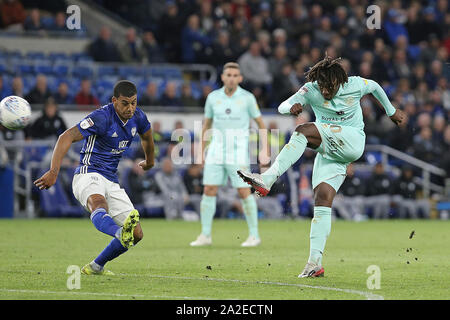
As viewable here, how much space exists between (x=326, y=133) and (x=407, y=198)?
45.1 ft

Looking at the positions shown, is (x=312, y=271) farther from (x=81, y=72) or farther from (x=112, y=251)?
(x=81, y=72)

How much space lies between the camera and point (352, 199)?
70.3ft

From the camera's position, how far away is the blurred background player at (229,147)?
43.9 ft

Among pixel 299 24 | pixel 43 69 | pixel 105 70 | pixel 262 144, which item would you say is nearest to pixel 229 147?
pixel 262 144

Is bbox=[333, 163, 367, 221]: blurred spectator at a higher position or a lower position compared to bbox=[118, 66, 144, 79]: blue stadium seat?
lower

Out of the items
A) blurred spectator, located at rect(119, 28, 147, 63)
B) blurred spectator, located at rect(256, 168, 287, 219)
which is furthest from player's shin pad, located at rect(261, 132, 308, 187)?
blurred spectator, located at rect(119, 28, 147, 63)

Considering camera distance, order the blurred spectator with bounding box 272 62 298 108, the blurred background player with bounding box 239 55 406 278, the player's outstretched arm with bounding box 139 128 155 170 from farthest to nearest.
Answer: the blurred spectator with bounding box 272 62 298 108 → the player's outstretched arm with bounding box 139 128 155 170 → the blurred background player with bounding box 239 55 406 278

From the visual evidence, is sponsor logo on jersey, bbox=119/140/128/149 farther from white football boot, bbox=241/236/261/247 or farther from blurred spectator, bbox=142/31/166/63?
blurred spectator, bbox=142/31/166/63

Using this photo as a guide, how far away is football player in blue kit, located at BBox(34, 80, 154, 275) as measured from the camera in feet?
28.2

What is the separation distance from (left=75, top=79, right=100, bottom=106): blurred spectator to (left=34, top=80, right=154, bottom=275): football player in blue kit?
1167cm

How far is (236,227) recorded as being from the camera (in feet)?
58.2

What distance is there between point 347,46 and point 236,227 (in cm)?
915
